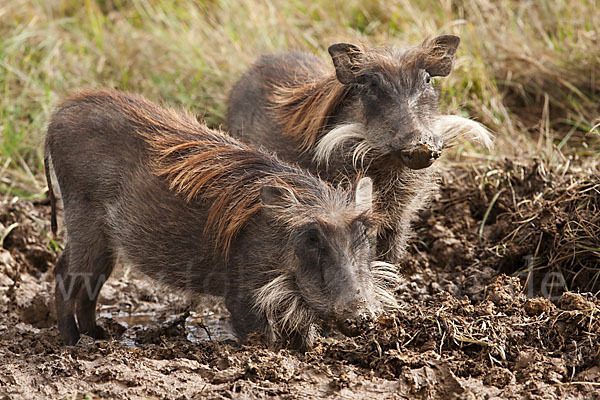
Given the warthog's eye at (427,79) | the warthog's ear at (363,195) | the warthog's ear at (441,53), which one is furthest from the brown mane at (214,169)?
the warthog's ear at (441,53)

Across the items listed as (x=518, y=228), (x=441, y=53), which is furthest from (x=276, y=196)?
(x=518, y=228)

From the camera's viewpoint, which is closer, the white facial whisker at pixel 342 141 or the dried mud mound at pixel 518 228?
the white facial whisker at pixel 342 141

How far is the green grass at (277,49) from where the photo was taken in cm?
631

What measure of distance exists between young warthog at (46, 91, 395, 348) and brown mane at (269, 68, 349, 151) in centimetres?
54

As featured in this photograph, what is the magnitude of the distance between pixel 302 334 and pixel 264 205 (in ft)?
1.99

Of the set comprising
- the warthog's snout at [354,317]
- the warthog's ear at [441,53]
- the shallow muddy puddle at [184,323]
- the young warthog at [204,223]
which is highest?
the warthog's ear at [441,53]

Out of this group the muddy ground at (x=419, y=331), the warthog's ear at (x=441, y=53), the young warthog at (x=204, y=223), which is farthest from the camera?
the warthog's ear at (x=441, y=53)

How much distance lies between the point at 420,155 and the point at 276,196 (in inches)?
30.0

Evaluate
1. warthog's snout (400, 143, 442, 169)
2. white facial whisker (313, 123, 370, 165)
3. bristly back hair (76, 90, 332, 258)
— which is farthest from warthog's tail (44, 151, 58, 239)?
warthog's snout (400, 143, 442, 169)

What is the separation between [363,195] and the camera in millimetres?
3879

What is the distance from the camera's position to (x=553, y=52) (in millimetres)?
6676

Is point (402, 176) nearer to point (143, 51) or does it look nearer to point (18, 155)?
point (18, 155)

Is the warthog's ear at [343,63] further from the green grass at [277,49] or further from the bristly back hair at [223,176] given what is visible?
the green grass at [277,49]

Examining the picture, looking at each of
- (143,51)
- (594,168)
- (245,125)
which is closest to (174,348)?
(245,125)
